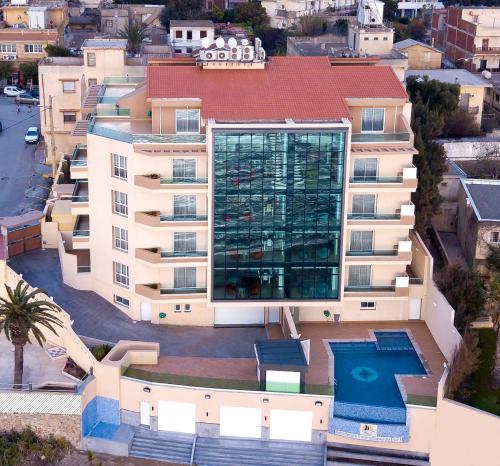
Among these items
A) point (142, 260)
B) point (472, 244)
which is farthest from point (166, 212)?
point (472, 244)

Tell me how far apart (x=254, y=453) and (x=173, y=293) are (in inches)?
329

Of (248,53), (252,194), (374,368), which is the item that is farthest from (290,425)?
(248,53)

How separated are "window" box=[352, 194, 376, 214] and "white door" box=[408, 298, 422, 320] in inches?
202

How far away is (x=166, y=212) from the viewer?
39844 mm

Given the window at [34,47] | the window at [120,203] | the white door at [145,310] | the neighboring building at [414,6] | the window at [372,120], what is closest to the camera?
the window at [120,203]

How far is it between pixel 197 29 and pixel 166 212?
53444 mm

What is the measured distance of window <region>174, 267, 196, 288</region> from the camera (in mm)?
40688

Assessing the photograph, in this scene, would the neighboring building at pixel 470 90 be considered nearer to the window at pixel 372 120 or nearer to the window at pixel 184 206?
the window at pixel 372 120

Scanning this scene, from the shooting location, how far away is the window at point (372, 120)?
1629 inches

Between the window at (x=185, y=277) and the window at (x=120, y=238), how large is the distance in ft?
8.74

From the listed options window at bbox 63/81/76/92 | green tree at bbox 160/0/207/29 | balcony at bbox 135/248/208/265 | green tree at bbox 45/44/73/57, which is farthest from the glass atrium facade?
green tree at bbox 160/0/207/29

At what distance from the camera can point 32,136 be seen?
2749 inches

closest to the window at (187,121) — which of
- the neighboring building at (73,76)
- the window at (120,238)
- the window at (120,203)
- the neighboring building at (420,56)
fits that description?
the window at (120,203)

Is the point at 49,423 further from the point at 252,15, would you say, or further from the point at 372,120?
the point at 252,15
